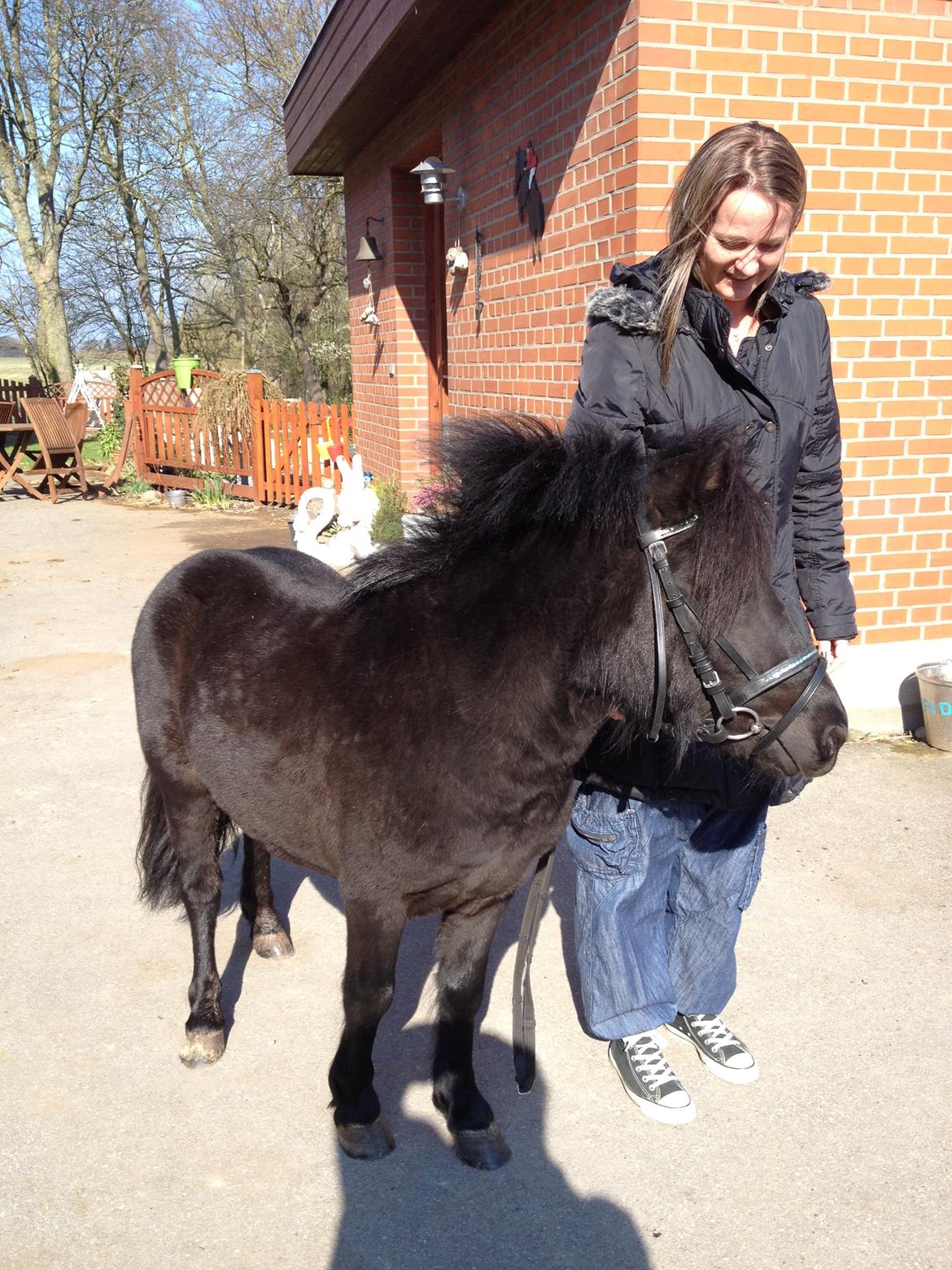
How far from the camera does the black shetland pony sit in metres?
1.78

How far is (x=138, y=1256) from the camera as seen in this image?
2080 millimetres

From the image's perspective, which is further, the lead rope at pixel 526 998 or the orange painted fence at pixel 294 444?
the orange painted fence at pixel 294 444

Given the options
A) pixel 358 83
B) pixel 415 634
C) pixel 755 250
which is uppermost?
pixel 358 83

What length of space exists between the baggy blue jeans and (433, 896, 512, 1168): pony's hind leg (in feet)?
1.14

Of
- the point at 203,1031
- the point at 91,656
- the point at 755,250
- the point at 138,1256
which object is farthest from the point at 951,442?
the point at 91,656

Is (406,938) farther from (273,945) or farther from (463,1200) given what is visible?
(463,1200)

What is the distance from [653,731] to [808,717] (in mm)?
294

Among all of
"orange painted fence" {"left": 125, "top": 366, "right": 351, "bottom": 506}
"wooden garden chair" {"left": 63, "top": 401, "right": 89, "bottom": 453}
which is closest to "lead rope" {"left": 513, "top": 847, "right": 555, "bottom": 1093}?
"orange painted fence" {"left": 125, "top": 366, "right": 351, "bottom": 506}

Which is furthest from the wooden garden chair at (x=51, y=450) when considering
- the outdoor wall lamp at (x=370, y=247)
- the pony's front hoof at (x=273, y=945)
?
the pony's front hoof at (x=273, y=945)

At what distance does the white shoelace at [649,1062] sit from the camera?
101 inches

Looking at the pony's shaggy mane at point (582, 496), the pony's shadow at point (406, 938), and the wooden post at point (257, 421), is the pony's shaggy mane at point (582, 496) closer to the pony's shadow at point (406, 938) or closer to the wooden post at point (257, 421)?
the pony's shadow at point (406, 938)

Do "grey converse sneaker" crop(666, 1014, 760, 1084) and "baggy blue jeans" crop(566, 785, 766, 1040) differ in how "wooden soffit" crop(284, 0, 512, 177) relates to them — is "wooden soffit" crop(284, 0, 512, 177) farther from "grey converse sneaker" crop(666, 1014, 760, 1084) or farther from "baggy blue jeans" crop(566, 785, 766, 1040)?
"grey converse sneaker" crop(666, 1014, 760, 1084)

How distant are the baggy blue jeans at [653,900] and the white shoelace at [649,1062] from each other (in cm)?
7

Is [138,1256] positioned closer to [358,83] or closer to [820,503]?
[820,503]
